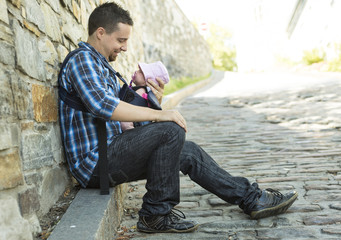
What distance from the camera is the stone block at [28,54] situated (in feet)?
6.43

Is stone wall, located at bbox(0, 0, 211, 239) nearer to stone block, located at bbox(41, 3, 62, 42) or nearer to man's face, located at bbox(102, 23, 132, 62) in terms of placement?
stone block, located at bbox(41, 3, 62, 42)

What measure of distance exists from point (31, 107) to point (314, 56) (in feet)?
57.0

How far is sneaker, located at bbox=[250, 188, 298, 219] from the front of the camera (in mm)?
2717

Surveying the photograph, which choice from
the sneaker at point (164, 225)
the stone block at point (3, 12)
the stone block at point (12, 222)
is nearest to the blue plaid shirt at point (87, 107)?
the sneaker at point (164, 225)

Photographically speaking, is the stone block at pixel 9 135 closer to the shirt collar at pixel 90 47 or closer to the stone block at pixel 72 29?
the shirt collar at pixel 90 47

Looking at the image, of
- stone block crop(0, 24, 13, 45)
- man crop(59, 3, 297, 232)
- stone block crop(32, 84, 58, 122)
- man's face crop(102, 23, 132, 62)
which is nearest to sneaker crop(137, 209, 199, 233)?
man crop(59, 3, 297, 232)

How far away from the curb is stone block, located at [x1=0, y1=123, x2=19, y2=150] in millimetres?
469

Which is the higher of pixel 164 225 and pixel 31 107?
pixel 31 107

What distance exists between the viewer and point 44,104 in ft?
7.64

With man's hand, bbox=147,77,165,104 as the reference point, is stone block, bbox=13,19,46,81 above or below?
above

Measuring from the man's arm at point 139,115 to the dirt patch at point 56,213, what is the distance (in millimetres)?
598

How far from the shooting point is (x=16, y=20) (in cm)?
198

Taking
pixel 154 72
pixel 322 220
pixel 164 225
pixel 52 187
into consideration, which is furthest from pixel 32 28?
pixel 322 220

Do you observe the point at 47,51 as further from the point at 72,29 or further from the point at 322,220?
the point at 322,220
